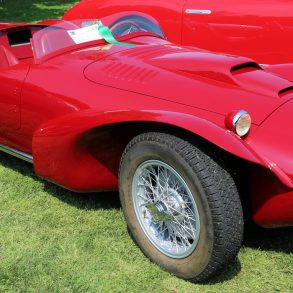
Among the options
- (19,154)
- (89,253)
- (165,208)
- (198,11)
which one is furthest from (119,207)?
(198,11)

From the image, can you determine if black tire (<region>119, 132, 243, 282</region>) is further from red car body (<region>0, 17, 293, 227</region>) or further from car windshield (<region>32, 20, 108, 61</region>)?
car windshield (<region>32, 20, 108, 61</region>)

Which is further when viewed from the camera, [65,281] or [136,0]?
[136,0]

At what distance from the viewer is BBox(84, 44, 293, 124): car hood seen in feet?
9.16

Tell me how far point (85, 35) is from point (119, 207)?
1443mm

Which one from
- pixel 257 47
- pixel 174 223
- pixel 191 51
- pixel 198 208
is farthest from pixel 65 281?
pixel 257 47

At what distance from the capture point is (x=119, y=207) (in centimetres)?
360

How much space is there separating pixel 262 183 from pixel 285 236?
0.78 meters

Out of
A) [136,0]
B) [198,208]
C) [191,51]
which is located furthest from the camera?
[136,0]

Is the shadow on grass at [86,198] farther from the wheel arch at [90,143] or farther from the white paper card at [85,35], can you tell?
the white paper card at [85,35]

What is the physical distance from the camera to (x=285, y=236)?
314 cm

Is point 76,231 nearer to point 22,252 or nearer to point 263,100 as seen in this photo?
point 22,252

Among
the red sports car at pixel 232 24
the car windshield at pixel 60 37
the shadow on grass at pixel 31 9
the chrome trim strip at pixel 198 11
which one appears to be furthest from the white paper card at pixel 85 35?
the shadow on grass at pixel 31 9

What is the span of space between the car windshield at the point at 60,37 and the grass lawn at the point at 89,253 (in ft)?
3.71

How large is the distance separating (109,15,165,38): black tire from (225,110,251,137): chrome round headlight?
6.02 ft
